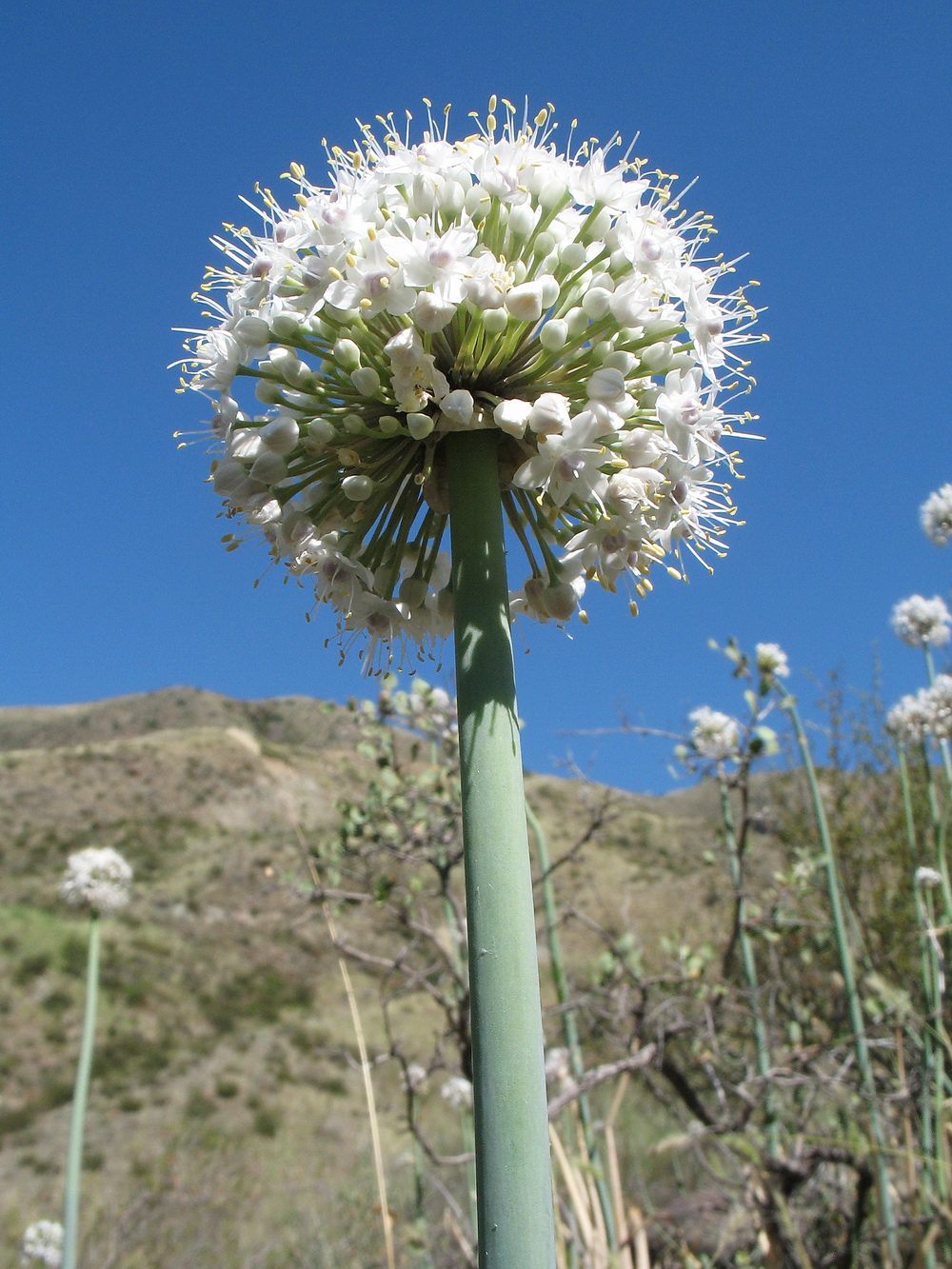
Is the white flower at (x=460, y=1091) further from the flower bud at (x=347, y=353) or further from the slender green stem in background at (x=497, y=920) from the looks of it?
the flower bud at (x=347, y=353)

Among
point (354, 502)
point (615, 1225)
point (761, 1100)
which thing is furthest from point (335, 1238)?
point (354, 502)

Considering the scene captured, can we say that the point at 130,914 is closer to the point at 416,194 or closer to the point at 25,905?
the point at 25,905

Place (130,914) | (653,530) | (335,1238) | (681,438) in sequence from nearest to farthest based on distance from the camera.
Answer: (681,438) → (653,530) → (335,1238) → (130,914)

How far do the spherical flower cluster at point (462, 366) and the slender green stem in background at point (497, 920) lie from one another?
7.5 inches

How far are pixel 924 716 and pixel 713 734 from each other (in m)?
1.08

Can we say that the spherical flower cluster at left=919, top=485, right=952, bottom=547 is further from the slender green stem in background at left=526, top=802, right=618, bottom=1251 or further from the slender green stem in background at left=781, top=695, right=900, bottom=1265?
the slender green stem in background at left=526, top=802, right=618, bottom=1251

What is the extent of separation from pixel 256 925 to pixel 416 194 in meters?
37.2

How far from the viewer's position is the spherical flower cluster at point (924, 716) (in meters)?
4.23

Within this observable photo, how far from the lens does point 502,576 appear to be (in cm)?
144

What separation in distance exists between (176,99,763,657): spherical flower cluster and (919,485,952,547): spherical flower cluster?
13.3ft

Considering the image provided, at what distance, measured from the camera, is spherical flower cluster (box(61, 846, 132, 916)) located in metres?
5.75

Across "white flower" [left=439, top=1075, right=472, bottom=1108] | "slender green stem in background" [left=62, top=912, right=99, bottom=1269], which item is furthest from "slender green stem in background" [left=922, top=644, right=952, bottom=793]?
"slender green stem in background" [left=62, top=912, right=99, bottom=1269]

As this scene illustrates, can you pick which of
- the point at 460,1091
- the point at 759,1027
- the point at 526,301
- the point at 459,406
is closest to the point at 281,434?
the point at 459,406

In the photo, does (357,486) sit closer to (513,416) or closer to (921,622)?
(513,416)
